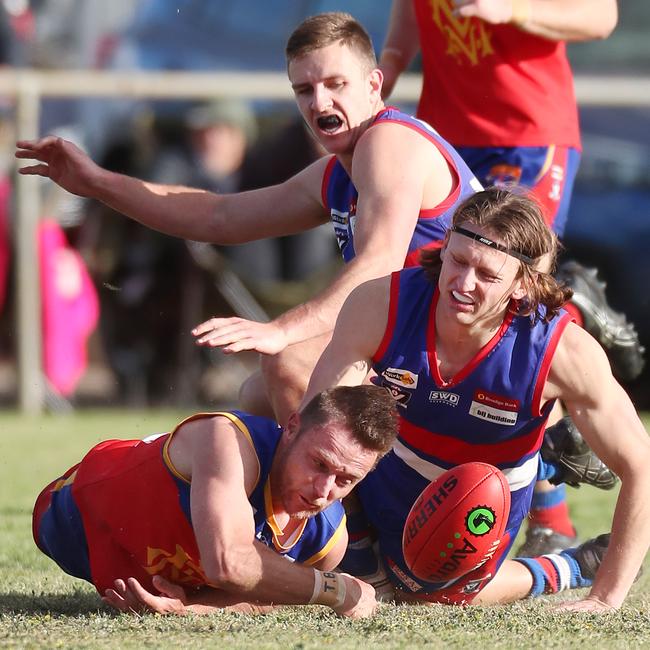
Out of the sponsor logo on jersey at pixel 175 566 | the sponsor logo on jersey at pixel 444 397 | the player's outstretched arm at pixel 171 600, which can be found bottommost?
the player's outstretched arm at pixel 171 600

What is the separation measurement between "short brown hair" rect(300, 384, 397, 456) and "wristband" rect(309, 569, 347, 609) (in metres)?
0.42

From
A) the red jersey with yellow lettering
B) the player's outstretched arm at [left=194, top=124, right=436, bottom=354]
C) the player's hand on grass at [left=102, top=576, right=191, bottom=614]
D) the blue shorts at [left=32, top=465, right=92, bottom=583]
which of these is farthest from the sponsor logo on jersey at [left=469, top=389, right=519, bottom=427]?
the red jersey with yellow lettering

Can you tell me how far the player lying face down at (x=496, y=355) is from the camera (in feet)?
12.7

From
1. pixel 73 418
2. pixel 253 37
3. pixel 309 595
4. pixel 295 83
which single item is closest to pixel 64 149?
pixel 295 83

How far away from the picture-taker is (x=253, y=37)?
10.4 m

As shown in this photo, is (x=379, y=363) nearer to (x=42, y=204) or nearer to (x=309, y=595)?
(x=309, y=595)

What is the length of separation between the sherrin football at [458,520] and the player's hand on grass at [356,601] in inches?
7.5

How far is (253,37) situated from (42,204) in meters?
1.99

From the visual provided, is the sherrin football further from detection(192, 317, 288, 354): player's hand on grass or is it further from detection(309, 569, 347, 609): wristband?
detection(192, 317, 288, 354): player's hand on grass

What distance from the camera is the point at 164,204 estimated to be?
5.17 meters

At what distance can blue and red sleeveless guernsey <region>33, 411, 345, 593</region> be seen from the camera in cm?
383

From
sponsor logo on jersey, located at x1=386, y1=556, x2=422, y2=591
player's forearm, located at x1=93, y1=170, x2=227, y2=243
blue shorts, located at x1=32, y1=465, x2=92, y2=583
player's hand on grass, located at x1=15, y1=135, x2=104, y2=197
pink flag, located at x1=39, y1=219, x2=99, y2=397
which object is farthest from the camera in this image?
pink flag, located at x1=39, y1=219, x2=99, y2=397

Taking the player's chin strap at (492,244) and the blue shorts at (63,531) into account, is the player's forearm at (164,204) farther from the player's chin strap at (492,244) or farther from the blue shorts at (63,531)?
the player's chin strap at (492,244)

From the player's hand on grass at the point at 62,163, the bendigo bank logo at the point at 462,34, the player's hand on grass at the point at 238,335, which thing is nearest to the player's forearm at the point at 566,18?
the bendigo bank logo at the point at 462,34
